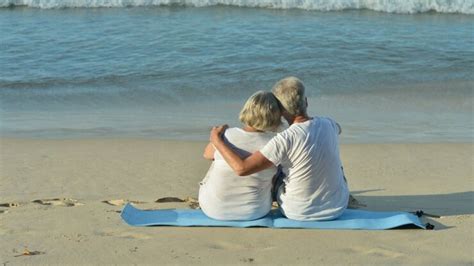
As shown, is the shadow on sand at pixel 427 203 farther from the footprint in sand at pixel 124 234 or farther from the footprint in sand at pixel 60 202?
the footprint in sand at pixel 60 202

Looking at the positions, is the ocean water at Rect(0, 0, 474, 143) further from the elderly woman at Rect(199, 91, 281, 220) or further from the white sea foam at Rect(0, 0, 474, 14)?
the elderly woman at Rect(199, 91, 281, 220)

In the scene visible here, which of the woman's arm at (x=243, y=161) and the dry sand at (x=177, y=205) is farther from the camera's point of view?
the woman's arm at (x=243, y=161)

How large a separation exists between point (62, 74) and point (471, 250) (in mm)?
8343

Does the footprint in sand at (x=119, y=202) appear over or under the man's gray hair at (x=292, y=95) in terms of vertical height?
under

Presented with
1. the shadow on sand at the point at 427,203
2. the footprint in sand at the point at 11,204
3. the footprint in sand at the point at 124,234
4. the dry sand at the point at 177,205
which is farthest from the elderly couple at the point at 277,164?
the footprint in sand at the point at 11,204

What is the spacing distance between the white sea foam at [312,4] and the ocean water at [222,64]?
29mm

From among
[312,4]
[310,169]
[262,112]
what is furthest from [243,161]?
[312,4]

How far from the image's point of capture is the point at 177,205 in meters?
6.22

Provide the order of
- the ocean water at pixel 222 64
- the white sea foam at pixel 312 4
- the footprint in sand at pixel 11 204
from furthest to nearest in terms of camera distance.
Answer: the white sea foam at pixel 312 4 < the ocean water at pixel 222 64 < the footprint in sand at pixel 11 204

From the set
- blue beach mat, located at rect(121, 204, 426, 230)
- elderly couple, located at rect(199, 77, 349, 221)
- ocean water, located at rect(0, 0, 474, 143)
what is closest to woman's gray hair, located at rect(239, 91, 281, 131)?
elderly couple, located at rect(199, 77, 349, 221)

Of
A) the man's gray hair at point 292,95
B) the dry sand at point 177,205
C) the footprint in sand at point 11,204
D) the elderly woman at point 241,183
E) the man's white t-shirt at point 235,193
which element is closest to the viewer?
the dry sand at point 177,205

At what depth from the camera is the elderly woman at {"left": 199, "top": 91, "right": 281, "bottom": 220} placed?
17.8 ft

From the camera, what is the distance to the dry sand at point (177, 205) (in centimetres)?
504

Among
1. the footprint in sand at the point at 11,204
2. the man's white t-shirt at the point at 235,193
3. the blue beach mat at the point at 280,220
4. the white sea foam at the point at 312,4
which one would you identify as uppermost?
the white sea foam at the point at 312,4
